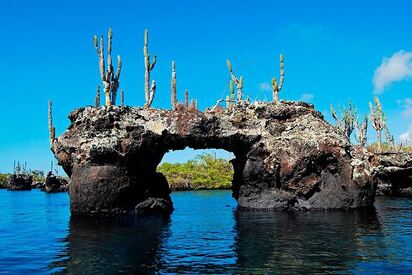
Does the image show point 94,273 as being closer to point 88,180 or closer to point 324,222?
point 324,222

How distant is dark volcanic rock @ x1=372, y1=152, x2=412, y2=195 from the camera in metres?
48.0

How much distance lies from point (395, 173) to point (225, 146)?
26557 millimetres

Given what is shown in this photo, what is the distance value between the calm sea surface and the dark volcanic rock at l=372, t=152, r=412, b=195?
23.6 metres

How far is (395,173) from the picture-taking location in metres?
49.5

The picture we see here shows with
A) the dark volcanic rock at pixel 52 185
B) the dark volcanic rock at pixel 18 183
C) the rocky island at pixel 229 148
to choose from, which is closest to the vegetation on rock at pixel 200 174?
the dark volcanic rock at pixel 52 185

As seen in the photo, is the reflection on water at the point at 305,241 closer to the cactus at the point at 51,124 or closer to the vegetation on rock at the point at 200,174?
the cactus at the point at 51,124

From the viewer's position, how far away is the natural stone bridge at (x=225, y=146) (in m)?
28.8

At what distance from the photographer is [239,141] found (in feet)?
104

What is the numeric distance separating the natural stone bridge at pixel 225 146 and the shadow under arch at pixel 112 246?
359cm

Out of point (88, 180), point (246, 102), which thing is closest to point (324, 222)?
point (246, 102)

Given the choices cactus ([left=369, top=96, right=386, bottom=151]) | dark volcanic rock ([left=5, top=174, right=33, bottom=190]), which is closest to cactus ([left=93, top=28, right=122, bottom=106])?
cactus ([left=369, top=96, right=386, bottom=151])

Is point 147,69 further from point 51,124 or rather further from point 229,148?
point 51,124

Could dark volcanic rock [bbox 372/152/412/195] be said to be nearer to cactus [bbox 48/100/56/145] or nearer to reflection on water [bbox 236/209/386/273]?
reflection on water [bbox 236/209/386/273]

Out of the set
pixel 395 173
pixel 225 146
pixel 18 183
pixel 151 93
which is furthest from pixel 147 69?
pixel 18 183
